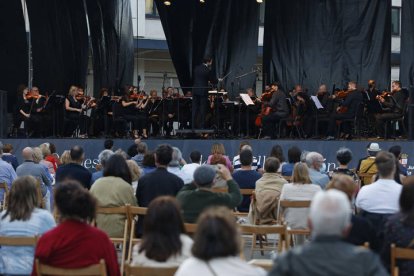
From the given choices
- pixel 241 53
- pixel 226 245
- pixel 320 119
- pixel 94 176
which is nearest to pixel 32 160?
pixel 94 176

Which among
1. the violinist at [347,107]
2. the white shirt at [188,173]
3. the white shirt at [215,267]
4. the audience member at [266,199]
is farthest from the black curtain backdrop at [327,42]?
the white shirt at [215,267]

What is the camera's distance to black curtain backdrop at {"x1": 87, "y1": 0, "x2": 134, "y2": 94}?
2669 cm

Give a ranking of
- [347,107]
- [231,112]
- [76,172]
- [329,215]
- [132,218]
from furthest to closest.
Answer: [231,112], [347,107], [76,172], [132,218], [329,215]

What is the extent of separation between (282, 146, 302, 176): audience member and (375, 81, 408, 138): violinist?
7.96 m

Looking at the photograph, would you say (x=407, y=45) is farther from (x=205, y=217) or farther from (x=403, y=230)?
(x=205, y=217)

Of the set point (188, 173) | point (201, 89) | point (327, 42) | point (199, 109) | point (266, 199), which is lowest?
point (266, 199)

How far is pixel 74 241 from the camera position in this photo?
6594 millimetres

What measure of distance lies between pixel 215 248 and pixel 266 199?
254 inches

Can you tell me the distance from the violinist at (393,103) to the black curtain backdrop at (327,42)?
1.62m

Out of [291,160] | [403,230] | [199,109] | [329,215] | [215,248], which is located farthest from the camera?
[199,109]

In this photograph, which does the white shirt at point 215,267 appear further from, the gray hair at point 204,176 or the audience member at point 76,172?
the audience member at point 76,172

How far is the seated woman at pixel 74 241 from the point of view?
6.59 m

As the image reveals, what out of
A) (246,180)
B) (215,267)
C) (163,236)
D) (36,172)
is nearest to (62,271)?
(163,236)

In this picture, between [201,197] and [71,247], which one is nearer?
[71,247]
